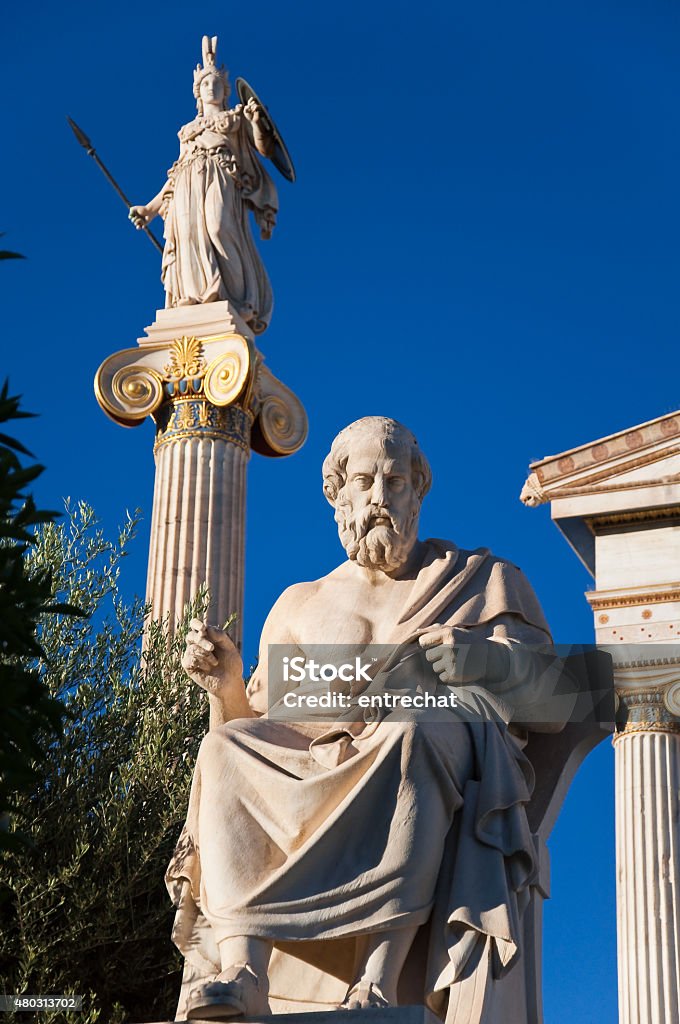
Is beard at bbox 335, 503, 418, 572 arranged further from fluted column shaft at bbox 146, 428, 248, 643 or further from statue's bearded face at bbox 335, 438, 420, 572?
fluted column shaft at bbox 146, 428, 248, 643

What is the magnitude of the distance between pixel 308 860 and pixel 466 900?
48 centimetres

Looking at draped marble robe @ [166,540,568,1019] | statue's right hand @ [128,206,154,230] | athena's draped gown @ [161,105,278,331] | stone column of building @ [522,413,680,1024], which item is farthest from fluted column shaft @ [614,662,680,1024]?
draped marble robe @ [166,540,568,1019]

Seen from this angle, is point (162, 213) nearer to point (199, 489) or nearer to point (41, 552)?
point (199, 489)

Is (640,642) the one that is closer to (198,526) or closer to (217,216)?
(217,216)

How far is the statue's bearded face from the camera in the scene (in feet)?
23.0

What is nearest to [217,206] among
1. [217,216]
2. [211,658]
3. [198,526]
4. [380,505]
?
[217,216]

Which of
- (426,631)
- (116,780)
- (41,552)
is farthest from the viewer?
(41,552)

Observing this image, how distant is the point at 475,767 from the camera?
644 cm

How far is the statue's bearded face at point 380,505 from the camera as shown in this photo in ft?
23.0

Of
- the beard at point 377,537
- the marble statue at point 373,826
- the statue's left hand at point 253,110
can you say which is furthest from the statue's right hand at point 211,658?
the statue's left hand at point 253,110

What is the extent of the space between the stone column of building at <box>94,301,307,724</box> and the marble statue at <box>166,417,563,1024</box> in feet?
23.4

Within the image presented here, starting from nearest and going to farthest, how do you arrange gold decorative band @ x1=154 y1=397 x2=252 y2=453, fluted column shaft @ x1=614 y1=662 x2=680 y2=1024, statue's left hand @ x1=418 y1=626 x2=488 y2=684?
statue's left hand @ x1=418 y1=626 x2=488 y2=684, gold decorative band @ x1=154 y1=397 x2=252 y2=453, fluted column shaft @ x1=614 y1=662 x2=680 y2=1024

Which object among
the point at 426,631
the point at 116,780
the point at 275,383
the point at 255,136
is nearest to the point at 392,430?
the point at 426,631

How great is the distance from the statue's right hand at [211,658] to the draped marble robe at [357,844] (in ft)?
0.90
